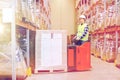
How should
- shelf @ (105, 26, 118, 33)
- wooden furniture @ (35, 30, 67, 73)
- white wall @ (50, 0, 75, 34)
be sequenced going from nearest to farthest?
wooden furniture @ (35, 30, 67, 73)
shelf @ (105, 26, 118, 33)
white wall @ (50, 0, 75, 34)

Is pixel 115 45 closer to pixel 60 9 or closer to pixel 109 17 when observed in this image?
pixel 109 17

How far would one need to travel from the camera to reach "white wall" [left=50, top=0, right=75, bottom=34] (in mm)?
16953

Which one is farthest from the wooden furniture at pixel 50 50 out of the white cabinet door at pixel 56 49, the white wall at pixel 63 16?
the white wall at pixel 63 16

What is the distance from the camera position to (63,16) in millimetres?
17031

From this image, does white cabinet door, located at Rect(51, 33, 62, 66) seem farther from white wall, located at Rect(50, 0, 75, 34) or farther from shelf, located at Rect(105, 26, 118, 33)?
white wall, located at Rect(50, 0, 75, 34)

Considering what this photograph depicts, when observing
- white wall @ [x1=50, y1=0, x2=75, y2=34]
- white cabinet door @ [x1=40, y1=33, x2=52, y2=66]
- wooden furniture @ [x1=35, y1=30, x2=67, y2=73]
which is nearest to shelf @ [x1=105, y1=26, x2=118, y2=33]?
wooden furniture @ [x1=35, y1=30, x2=67, y2=73]

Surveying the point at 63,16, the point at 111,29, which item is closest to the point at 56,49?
the point at 111,29

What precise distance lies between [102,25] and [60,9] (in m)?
8.63

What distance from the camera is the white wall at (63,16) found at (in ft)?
55.6

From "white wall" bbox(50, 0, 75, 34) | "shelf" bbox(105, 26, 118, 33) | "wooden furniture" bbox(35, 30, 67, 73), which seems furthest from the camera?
"white wall" bbox(50, 0, 75, 34)

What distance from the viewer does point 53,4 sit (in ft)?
57.1

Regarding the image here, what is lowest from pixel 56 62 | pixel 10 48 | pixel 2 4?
pixel 56 62

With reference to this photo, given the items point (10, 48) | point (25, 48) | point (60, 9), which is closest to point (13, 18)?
point (10, 48)

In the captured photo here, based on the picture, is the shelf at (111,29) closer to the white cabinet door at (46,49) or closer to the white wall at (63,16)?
the white cabinet door at (46,49)
